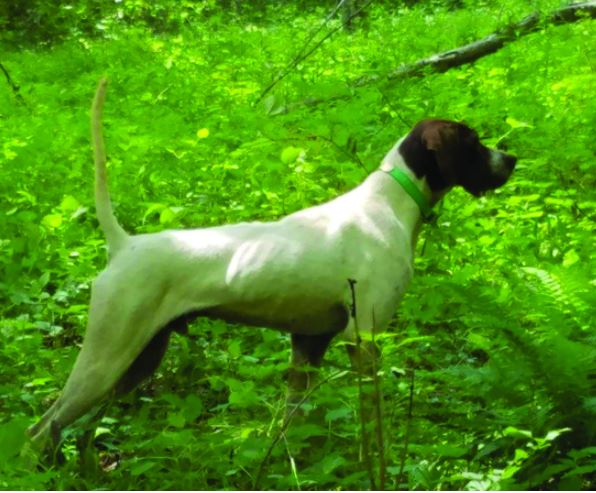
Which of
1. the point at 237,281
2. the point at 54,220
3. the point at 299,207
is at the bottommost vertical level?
the point at 299,207

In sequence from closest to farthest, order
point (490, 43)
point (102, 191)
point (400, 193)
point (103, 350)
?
point (103, 350) < point (102, 191) < point (400, 193) < point (490, 43)

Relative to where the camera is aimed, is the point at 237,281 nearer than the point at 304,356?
Yes

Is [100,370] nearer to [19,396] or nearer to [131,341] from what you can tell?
[131,341]

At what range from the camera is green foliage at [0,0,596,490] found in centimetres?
412

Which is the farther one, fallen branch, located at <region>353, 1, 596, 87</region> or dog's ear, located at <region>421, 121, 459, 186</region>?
fallen branch, located at <region>353, 1, 596, 87</region>

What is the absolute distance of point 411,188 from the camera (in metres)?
5.04

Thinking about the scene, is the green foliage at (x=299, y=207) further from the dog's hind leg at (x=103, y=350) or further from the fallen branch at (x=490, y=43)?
the fallen branch at (x=490, y=43)

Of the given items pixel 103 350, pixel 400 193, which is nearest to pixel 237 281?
pixel 103 350

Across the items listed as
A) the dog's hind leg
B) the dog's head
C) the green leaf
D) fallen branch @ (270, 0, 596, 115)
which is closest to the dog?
the dog's hind leg

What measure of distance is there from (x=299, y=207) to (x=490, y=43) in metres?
5.52

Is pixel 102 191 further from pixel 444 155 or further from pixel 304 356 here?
pixel 444 155

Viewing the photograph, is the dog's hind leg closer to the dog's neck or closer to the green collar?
the dog's neck

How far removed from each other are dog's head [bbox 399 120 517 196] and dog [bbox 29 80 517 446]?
22 cm

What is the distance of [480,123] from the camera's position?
29.6 ft
